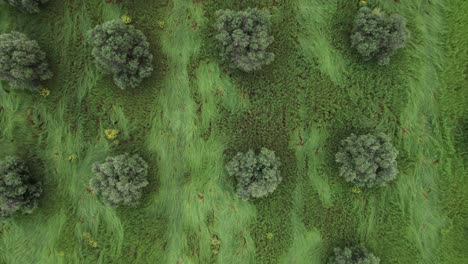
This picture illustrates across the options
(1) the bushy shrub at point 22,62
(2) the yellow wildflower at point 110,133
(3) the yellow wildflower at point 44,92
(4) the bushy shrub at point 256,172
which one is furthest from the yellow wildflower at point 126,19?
(4) the bushy shrub at point 256,172

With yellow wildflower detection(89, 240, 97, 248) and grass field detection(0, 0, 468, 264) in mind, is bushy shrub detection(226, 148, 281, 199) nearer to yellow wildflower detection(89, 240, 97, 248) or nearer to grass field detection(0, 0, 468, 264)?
grass field detection(0, 0, 468, 264)

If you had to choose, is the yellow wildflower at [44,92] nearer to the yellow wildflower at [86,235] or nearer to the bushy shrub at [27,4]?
the bushy shrub at [27,4]

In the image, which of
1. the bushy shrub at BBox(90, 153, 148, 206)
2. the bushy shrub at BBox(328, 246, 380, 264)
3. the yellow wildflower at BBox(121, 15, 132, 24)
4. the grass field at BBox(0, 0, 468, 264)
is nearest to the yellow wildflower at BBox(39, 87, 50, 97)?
the grass field at BBox(0, 0, 468, 264)

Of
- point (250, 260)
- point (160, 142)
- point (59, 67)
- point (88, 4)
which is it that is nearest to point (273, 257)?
point (250, 260)

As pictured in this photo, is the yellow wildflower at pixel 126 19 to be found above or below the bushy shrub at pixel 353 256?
above

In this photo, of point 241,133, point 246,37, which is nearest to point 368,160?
point 241,133

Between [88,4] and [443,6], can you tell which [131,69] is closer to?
[88,4]
